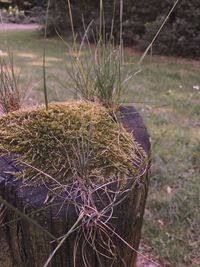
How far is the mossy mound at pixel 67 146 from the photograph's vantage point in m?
1.54

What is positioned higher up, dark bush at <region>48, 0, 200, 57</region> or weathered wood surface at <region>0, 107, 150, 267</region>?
weathered wood surface at <region>0, 107, 150, 267</region>

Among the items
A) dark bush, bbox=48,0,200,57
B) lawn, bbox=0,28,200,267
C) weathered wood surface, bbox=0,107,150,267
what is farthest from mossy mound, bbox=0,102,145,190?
dark bush, bbox=48,0,200,57

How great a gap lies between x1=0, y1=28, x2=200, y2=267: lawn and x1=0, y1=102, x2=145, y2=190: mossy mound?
0.25 m

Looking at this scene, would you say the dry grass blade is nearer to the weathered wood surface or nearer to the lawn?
the lawn

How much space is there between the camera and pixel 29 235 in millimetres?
1555

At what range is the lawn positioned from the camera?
281cm

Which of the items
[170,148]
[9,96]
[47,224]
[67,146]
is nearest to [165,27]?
[170,148]

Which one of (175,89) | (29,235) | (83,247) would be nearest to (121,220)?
(83,247)

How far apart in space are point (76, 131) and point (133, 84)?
5.10 meters

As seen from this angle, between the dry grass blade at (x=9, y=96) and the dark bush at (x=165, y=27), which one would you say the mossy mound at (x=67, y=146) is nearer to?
the dry grass blade at (x=9, y=96)

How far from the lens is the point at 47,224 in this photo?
4.78 ft

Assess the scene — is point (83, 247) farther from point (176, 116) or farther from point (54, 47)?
point (54, 47)

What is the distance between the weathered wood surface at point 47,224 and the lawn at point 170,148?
32cm

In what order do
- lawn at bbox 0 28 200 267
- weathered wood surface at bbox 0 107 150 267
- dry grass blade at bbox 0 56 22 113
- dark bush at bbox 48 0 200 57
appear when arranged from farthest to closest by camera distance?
1. dark bush at bbox 48 0 200 57
2. lawn at bbox 0 28 200 267
3. dry grass blade at bbox 0 56 22 113
4. weathered wood surface at bbox 0 107 150 267
